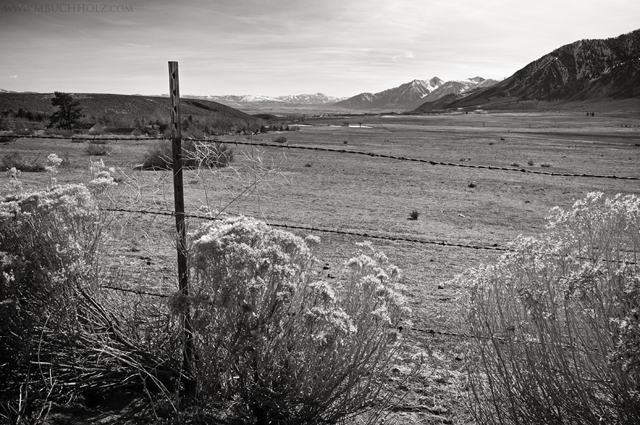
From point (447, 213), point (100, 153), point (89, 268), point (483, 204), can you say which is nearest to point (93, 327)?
point (89, 268)

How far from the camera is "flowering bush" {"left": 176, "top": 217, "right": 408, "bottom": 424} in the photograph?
3268 mm

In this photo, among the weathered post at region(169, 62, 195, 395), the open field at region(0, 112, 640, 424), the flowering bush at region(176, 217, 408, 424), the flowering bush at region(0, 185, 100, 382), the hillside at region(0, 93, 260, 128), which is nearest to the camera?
the flowering bush at region(176, 217, 408, 424)

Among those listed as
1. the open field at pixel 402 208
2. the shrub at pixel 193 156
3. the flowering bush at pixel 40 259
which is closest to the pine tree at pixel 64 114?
the open field at pixel 402 208

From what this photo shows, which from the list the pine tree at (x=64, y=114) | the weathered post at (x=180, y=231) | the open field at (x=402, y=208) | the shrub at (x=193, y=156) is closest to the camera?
the weathered post at (x=180, y=231)

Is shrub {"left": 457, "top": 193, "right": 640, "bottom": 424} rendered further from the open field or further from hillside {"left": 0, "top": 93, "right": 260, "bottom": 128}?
hillside {"left": 0, "top": 93, "right": 260, "bottom": 128}

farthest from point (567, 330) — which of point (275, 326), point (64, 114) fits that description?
point (64, 114)

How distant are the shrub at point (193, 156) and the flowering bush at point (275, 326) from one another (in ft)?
2.01

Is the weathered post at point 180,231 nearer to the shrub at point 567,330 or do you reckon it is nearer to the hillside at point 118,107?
the shrub at point 567,330

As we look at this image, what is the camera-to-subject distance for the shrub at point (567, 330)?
2.82m

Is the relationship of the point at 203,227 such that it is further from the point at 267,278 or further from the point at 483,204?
the point at 483,204

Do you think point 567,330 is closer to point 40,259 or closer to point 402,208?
point 40,259

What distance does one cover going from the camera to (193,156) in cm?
991

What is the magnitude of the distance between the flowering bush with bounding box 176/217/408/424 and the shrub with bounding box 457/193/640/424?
2.17ft

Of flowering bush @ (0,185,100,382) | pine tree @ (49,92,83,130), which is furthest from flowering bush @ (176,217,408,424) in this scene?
pine tree @ (49,92,83,130)
